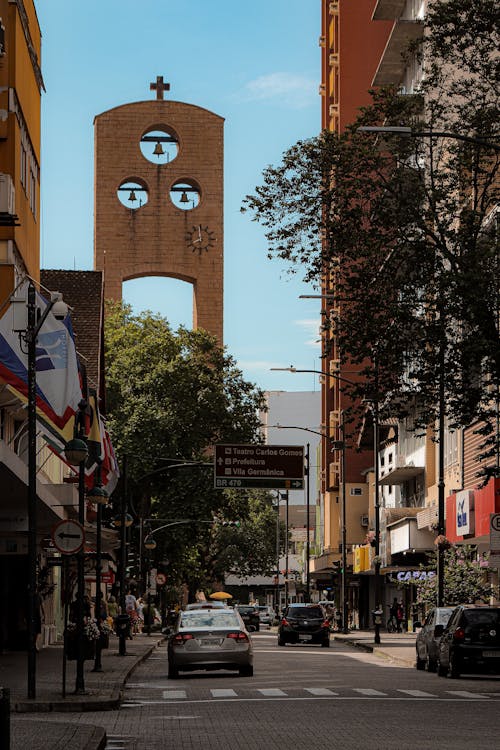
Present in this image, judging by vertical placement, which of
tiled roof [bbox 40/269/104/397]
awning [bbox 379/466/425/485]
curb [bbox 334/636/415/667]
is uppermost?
tiled roof [bbox 40/269/104/397]

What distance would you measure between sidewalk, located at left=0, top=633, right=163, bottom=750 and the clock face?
5091 centimetres

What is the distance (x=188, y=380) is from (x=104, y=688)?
53051mm

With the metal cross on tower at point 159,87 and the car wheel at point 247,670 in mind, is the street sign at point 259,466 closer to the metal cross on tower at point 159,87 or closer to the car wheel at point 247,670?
the car wheel at point 247,670

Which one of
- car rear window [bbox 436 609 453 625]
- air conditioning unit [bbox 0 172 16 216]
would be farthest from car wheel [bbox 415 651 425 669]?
air conditioning unit [bbox 0 172 16 216]

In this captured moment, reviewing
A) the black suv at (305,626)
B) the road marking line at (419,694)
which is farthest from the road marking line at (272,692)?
the black suv at (305,626)

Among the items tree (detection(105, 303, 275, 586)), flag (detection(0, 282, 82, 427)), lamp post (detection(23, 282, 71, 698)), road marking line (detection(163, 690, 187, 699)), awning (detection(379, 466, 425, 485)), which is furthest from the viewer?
tree (detection(105, 303, 275, 586))

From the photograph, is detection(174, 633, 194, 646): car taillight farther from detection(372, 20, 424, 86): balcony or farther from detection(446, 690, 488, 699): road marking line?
detection(372, 20, 424, 86): balcony

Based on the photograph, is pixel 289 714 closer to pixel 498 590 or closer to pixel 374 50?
pixel 498 590

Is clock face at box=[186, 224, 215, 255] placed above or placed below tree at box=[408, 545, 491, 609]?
above

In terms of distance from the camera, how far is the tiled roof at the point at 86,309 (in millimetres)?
66562

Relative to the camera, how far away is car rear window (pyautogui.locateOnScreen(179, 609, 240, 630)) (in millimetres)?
32906

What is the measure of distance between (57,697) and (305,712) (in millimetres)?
4300

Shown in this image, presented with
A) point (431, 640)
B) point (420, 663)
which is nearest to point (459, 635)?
point (431, 640)

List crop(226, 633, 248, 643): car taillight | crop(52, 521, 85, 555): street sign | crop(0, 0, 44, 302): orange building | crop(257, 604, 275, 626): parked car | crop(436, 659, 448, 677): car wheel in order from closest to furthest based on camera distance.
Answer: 1. crop(52, 521, 85, 555): street sign
2. crop(226, 633, 248, 643): car taillight
3. crop(436, 659, 448, 677): car wheel
4. crop(0, 0, 44, 302): orange building
5. crop(257, 604, 275, 626): parked car
